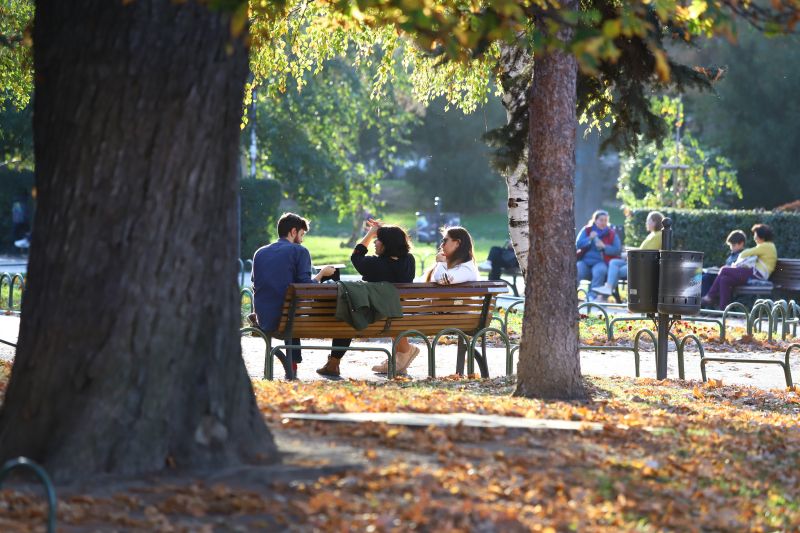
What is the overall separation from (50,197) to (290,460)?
1.44 meters

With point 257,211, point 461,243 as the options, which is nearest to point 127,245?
point 461,243

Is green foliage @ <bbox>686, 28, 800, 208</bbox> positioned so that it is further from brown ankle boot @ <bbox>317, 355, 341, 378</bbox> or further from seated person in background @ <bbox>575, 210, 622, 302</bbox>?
brown ankle boot @ <bbox>317, 355, 341, 378</bbox>

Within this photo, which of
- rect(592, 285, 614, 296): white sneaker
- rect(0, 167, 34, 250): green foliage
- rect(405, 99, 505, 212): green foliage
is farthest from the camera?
rect(405, 99, 505, 212): green foliage

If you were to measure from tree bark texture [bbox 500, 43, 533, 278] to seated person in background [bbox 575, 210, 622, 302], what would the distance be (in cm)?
753

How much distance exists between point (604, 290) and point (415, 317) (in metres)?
11.4

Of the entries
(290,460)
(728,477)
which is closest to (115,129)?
(290,460)

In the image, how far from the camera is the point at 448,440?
6.16m

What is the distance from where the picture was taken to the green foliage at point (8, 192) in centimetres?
3500

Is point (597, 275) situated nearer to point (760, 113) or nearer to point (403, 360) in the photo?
point (403, 360)

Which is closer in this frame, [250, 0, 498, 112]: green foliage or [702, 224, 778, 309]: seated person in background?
[250, 0, 498, 112]: green foliage

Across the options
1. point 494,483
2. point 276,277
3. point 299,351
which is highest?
point 276,277

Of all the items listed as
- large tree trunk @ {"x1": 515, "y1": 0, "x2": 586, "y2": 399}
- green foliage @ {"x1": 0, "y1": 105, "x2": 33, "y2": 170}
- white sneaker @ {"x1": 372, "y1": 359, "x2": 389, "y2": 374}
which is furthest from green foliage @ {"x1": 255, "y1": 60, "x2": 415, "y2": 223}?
large tree trunk @ {"x1": 515, "y1": 0, "x2": 586, "y2": 399}

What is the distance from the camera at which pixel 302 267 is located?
11.1 m

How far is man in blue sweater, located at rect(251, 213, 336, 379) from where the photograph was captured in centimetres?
1080
